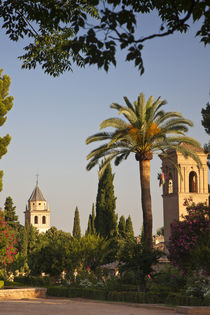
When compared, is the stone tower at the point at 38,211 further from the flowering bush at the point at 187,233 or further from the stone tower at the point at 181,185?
the flowering bush at the point at 187,233

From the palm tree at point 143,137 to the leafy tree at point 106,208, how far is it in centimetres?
2346

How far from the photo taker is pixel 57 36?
13.2 metres

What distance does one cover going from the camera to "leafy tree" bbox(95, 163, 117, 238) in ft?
179

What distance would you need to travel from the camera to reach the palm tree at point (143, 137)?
3089cm

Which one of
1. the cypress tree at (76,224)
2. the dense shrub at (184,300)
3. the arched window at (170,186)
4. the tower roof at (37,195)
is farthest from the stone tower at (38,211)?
the dense shrub at (184,300)

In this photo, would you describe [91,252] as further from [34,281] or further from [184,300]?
[184,300]

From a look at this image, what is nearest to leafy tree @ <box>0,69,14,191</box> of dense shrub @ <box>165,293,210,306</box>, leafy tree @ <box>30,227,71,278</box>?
leafy tree @ <box>30,227,71,278</box>

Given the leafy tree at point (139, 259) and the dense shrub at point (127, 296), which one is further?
the leafy tree at point (139, 259)

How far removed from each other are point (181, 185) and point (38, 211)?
366ft

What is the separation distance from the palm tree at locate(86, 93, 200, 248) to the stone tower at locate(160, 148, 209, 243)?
15.4 m

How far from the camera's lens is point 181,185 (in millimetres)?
47031

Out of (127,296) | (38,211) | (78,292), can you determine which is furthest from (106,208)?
(38,211)

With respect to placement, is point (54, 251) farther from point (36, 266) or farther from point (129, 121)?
point (129, 121)

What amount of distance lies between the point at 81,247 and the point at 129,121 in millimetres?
9185
